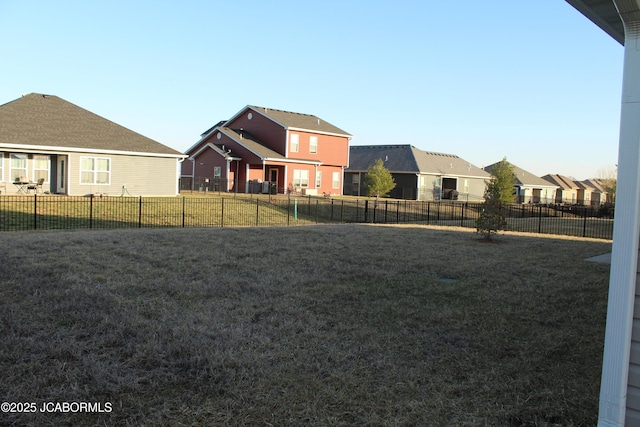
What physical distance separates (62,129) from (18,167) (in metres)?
2.85

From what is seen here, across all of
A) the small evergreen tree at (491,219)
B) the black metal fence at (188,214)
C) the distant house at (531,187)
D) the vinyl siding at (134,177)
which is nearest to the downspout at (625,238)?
the small evergreen tree at (491,219)

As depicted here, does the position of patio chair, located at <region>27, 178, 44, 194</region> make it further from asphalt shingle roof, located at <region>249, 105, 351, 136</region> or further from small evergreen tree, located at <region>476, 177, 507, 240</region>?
small evergreen tree, located at <region>476, 177, 507, 240</region>

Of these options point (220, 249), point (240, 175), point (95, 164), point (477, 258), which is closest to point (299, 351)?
point (220, 249)

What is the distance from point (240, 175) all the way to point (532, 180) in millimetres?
39621

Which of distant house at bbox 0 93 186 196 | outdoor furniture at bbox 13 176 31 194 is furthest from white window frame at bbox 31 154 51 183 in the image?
outdoor furniture at bbox 13 176 31 194

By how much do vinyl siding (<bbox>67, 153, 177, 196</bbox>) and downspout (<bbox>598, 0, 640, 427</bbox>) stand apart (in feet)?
83.1

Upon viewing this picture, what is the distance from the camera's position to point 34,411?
3.74m

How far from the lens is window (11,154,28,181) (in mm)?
23641

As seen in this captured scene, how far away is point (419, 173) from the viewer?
45.3 metres

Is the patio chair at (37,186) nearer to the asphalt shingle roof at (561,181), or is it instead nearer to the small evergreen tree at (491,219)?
the small evergreen tree at (491,219)

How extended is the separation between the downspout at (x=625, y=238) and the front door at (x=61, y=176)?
25754 millimetres

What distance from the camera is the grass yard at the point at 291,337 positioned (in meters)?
→ 3.99

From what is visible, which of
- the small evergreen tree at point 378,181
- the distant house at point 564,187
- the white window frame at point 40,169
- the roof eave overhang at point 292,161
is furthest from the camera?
the distant house at point 564,187

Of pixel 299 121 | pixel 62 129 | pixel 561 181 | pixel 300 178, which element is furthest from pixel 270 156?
pixel 561 181
